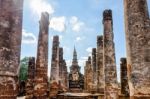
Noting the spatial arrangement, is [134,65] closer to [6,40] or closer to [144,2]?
[144,2]

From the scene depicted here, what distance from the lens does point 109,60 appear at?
40.3 ft

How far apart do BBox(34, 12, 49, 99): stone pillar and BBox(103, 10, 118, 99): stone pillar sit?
3578 millimetres

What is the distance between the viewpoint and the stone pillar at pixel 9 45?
188 inches

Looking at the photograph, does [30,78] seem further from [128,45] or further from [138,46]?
[138,46]

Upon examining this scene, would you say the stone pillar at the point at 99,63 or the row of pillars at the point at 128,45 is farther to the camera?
the stone pillar at the point at 99,63

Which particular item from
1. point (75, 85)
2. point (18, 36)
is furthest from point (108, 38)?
A: point (75, 85)

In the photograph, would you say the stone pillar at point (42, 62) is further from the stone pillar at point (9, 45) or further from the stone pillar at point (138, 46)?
the stone pillar at point (138, 46)

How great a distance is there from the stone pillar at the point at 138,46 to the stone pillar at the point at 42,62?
7.50 metres

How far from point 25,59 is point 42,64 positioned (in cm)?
3578

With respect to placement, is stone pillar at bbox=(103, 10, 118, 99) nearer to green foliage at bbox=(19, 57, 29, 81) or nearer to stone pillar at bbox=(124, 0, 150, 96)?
stone pillar at bbox=(124, 0, 150, 96)

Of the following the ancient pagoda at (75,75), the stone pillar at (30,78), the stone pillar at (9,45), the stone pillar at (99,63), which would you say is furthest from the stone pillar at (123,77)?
the ancient pagoda at (75,75)

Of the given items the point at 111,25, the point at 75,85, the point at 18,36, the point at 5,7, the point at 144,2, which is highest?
the point at 111,25

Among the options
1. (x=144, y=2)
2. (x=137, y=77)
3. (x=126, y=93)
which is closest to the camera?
(x=137, y=77)

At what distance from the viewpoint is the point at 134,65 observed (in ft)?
18.7
